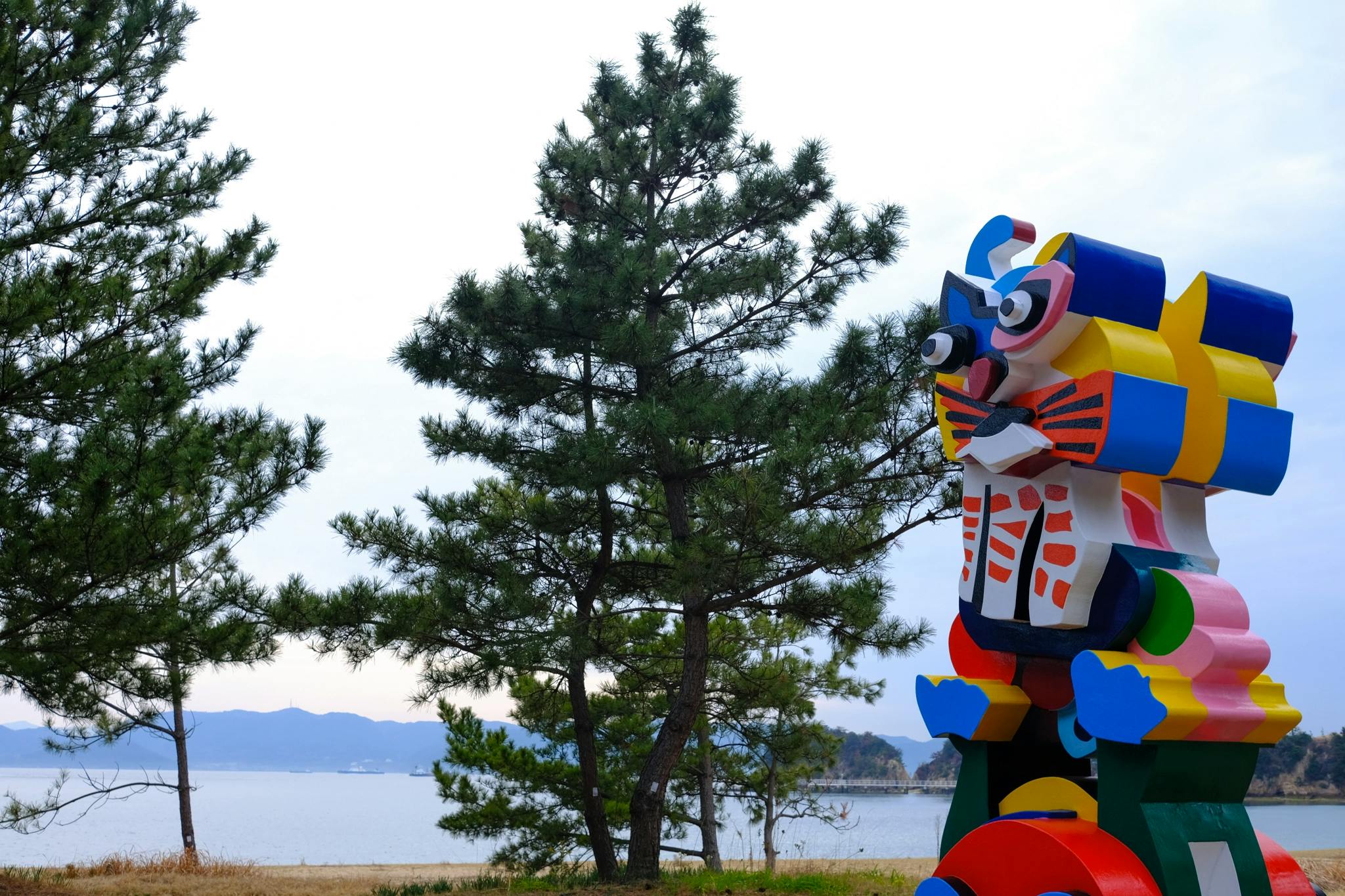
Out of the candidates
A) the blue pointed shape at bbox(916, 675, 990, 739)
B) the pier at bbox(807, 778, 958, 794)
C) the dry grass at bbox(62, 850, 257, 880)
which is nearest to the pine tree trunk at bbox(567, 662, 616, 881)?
the dry grass at bbox(62, 850, 257, 880)

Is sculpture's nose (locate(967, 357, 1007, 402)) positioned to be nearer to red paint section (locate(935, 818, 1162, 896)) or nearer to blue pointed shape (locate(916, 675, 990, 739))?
blue pointed shape (locate(916, 675, 990, 739))

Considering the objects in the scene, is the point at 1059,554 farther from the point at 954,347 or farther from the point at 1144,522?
the point at 954,347

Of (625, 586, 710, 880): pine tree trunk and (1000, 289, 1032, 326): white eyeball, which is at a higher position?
(1000, 289, 1032, 326): white eyeball

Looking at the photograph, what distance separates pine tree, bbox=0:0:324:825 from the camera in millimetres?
5930

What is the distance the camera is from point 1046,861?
11.4 feet

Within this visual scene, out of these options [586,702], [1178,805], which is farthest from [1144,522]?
[586,702]

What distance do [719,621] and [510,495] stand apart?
3.53 m

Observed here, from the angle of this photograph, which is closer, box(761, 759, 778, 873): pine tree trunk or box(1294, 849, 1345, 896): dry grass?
box(1294, 849, 1345, 896): dry grass

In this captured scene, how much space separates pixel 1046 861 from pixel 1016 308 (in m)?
1.93

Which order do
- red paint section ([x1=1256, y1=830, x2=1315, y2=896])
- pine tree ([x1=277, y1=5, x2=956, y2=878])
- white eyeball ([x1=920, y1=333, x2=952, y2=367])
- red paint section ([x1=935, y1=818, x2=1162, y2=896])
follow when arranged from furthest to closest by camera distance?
pine tree ([x1=277, y1=5, x2=956, y2=878]) → white eyeball ([x1=920, y1=333, x2=952, y2=367]) → red paint section ([x1=1256, y1=830, x2=1315, y2=896]) → red paint section ([x1=935, y1=818, x2=1162, y2=896])

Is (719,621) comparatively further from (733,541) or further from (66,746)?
(66,746)

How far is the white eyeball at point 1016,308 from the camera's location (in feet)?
12.8

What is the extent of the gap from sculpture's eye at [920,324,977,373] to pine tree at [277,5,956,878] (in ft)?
6.45

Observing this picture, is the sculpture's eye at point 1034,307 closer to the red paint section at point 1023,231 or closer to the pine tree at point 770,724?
the red paint section at point 1023,231
